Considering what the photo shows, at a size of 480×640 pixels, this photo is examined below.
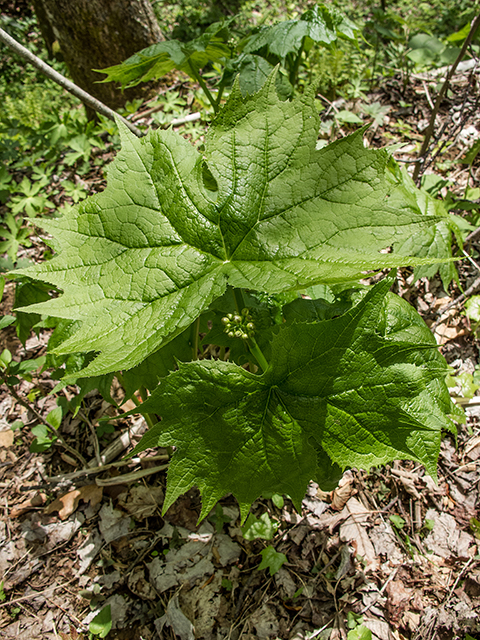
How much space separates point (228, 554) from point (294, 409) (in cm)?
133

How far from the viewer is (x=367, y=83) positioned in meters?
4.27

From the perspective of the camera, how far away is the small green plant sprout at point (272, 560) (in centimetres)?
197

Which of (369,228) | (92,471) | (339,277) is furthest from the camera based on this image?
(92,471)

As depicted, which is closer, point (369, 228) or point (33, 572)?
point (369, 228)

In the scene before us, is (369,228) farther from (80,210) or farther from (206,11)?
(206,11)

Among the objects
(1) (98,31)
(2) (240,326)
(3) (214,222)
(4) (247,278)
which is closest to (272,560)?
(2) (240,326)

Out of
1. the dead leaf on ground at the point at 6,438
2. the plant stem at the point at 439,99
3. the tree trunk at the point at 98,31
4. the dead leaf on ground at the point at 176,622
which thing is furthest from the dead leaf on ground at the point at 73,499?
the tree trunk at the point at 98,31

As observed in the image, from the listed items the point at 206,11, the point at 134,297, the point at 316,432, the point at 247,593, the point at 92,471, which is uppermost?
the point at 206,11

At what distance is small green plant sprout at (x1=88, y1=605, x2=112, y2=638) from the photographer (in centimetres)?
188

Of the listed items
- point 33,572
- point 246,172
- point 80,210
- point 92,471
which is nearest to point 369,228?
point 246,172

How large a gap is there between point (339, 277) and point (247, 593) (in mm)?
1803

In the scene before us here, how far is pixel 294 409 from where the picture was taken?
3.91 feet

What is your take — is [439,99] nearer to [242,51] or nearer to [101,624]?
[242,51]

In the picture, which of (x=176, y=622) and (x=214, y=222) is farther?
(x=176, y=622)
